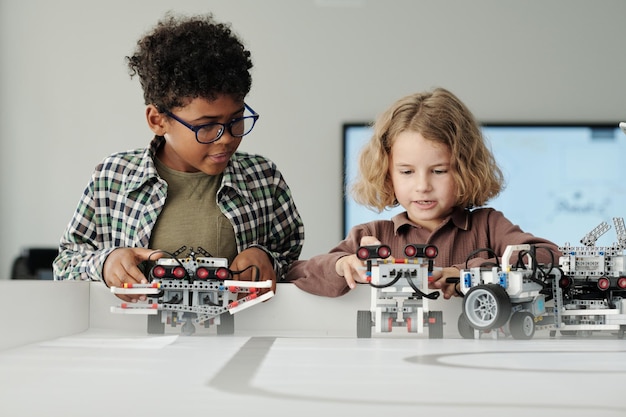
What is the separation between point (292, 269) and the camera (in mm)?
1573

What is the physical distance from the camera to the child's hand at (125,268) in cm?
136

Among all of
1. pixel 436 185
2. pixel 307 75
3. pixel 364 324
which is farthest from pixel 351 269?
pixel 307 75

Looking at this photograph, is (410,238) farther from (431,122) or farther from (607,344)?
(607,344)

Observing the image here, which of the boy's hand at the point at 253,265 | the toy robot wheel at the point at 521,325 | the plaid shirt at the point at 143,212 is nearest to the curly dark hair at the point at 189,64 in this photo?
the plaid shirt at the point at 143,212

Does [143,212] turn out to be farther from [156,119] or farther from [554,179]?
[554,179]

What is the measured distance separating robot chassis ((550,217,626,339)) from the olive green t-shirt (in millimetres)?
648

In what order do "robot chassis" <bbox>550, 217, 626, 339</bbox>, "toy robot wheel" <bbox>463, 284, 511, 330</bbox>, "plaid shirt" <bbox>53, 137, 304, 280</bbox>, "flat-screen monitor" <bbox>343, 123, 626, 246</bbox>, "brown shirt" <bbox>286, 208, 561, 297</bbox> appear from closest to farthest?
"toy robot wheel" <bbox>463, 284, 511, 330</bbox> → "robot chassis" <bbox>550, 217, 626, 339</bbox> → "brown shirt" <bbox>286, 208, 561, 297</bbox> → "plaid shirt" <bbox>53, 137, 304, 280</bbox> → "flat-screen monitor" <bbox>343, 123, 626, 246</bbox>

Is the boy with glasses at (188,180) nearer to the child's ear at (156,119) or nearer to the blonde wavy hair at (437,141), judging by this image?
the child's ear at (156,119)

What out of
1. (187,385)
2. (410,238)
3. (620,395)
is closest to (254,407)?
(187,385)

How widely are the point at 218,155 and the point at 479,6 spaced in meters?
2.83

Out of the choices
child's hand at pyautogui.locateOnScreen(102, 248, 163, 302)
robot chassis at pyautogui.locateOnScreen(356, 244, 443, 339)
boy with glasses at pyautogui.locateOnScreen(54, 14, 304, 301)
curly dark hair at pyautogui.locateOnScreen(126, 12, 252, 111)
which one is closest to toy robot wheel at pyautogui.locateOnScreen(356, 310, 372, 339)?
robot chassis at pyautogui.locateOnScreen(356, 244, 443, 339)

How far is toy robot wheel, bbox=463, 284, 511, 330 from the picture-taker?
121 cm

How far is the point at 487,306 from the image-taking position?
4.06ft

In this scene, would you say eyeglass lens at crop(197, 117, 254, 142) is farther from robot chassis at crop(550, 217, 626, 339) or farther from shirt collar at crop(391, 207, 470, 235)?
robot chassis at crop(550, 217, 626, 339)
